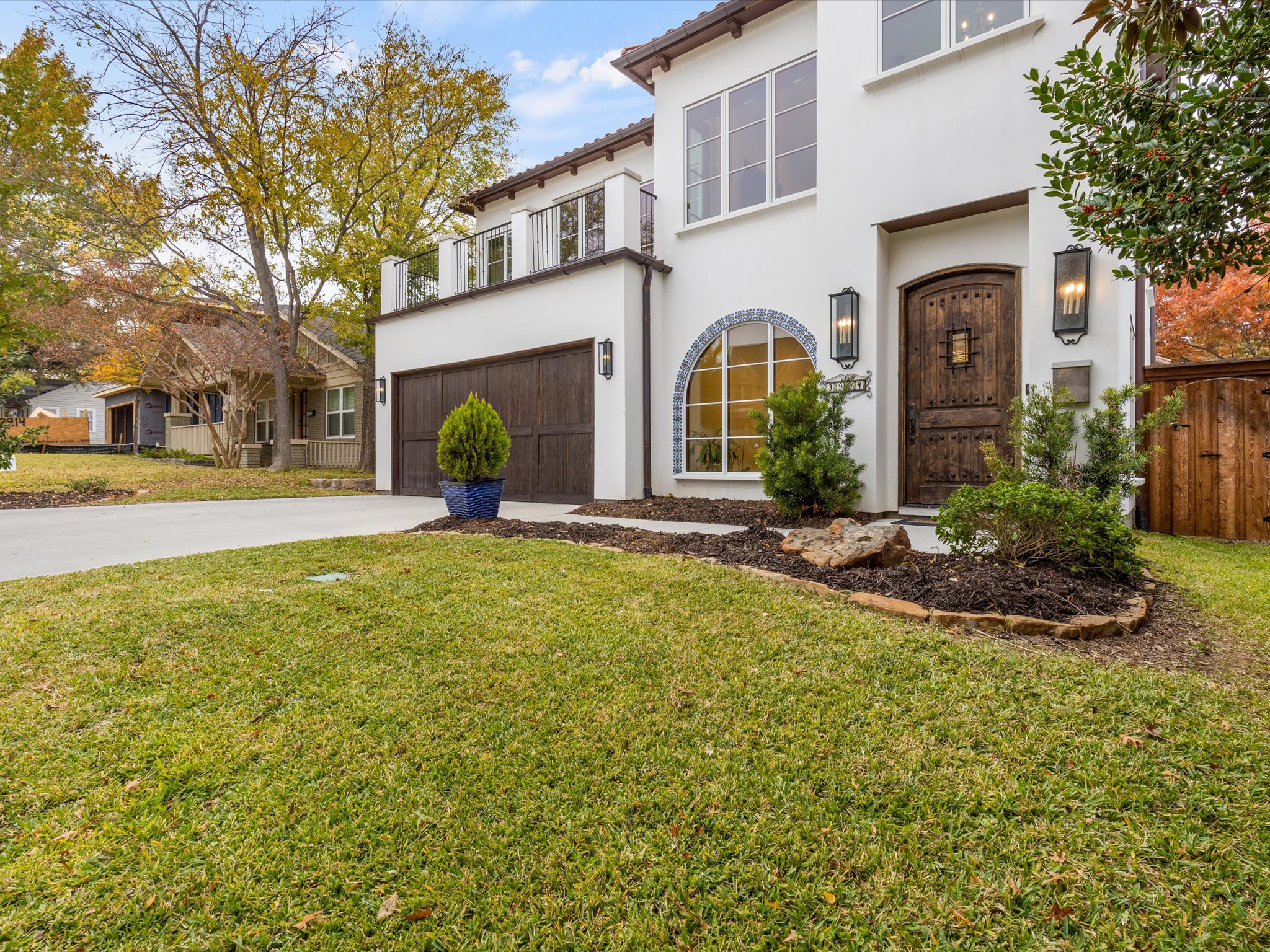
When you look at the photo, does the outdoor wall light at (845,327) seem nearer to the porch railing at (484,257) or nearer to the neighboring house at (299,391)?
the porch railing at (484,257)

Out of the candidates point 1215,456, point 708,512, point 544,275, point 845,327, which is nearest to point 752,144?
point 845,327

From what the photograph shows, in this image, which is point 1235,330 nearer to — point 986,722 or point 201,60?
point 986,722

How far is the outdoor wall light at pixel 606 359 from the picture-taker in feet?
25.7

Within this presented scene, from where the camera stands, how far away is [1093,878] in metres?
1.41

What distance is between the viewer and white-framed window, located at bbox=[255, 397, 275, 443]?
19.5 meters

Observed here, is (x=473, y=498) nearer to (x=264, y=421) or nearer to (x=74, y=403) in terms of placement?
(x=264, y=421)

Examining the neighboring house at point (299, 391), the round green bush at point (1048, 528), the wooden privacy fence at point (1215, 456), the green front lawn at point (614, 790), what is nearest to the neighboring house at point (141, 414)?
the neighboring house at point (299, 391)

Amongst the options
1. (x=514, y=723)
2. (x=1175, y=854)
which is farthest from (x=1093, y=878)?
(x=514, y=723)

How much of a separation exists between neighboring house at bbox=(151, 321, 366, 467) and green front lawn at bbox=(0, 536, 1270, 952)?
13169mm

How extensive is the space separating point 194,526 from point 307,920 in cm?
624

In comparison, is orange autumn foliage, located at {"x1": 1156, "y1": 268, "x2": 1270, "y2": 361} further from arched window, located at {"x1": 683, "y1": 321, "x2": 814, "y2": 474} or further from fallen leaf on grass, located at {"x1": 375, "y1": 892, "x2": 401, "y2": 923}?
fallen leaf on grass, located at {"x1": 375, "y1": 892, "x2": 401, "y2": 923}

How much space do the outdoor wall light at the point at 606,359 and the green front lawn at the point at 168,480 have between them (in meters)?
5.97

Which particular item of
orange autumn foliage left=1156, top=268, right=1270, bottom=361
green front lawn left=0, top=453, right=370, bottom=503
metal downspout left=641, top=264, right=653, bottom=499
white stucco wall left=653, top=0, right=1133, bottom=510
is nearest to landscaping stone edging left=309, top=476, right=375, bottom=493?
green front lawn left=0, top=453, right=370, bottom=503

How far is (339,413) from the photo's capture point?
17.2m
